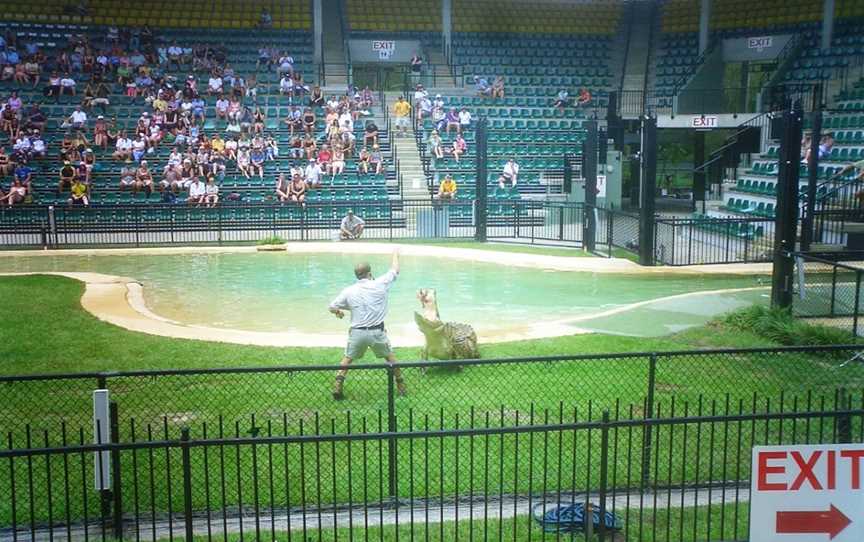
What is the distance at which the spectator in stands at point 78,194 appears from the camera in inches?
1157

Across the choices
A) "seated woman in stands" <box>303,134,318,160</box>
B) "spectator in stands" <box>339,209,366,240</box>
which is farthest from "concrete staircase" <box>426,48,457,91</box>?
"spectator in stands" <box>339,209,366,240</box>

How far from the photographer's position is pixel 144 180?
99.5 ft

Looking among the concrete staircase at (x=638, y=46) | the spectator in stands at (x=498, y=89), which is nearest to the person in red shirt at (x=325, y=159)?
the spectator in stands at (x=498, y=89)

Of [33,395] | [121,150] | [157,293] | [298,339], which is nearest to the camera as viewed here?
[33,395]

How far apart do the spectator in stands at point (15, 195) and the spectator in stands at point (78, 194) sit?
1409 millimetres

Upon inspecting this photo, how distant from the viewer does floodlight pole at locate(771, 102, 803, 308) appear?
14055mm

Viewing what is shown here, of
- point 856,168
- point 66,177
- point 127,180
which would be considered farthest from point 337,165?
point 856,168

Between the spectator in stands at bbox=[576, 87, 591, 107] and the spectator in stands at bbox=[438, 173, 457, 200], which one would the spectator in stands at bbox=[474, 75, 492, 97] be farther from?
the spectator in stands at bbox=[438, 173, 457, 200]

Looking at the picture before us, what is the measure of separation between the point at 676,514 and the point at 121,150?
28063 mm

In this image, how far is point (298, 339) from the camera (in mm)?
13648

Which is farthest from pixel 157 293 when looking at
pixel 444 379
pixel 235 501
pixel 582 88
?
pixel 582 88

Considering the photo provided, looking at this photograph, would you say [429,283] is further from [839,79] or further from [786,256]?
[839,79]

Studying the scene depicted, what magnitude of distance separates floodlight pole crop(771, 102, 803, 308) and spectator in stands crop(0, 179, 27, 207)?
23.4m

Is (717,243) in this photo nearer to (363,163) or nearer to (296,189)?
(363,163)
